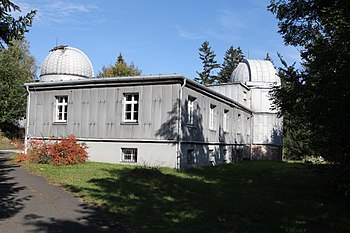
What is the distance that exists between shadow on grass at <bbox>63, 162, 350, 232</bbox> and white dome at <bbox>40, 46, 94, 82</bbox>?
47.4ft

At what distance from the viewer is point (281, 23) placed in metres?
14.6

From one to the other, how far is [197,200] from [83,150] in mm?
9387

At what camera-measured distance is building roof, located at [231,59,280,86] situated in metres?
34.0

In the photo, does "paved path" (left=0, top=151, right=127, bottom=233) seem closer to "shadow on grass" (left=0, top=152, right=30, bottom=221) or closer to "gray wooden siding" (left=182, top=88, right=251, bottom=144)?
"shadow on grass" (left=0, top=152, right=30, bottom=221)

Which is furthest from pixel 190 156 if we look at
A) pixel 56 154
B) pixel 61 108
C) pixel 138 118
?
pixel 61 108

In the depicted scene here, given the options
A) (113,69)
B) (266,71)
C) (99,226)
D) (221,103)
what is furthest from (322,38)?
(113,69)

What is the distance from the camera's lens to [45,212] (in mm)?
7414

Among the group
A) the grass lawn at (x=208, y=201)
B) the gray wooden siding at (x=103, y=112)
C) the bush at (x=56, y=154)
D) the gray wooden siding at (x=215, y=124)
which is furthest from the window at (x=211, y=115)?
the bush at (x=56, y=154)

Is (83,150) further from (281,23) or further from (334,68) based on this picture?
(334,68)

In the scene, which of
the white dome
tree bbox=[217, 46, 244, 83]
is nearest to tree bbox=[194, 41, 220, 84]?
tree bbox=[217, 46, 244, 83]

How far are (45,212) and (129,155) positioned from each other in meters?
9.96

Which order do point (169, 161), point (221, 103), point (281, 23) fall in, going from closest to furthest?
point (281, 23), point (169, 161), point (221, 103)

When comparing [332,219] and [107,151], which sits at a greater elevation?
[107,151]

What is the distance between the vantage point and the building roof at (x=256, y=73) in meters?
34.0
